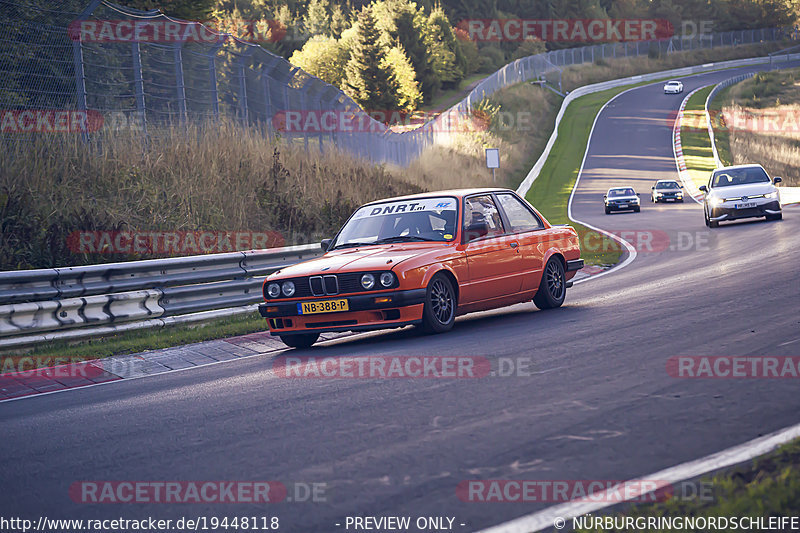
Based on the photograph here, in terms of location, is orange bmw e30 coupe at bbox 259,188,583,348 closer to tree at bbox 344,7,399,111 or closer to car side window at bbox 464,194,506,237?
car side window at bbox 464,194,506,237

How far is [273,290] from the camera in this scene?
32.0 ft

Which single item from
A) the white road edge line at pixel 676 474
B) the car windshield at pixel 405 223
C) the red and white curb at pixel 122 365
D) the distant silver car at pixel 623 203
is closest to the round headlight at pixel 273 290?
the red and white curb at pixel 122 365

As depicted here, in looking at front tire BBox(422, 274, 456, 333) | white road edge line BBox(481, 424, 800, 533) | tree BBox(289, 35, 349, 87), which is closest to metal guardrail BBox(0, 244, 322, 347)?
front tire BBox(422, 274, 456, 333)

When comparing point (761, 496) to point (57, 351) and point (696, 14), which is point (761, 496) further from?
point (696, 14)

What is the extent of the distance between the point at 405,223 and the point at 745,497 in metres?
7.13

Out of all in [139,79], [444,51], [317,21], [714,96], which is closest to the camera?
[139,79]

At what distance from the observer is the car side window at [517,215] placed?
11.1 m

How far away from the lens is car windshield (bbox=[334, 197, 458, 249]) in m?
10.3

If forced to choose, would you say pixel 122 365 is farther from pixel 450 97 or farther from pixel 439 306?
pixel 450 97

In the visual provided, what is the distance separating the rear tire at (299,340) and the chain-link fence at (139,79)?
658cm

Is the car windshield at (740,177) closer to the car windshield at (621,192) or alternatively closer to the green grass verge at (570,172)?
the green grass verge at (570,172)

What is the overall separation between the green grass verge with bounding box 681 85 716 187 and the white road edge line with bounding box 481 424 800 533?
42.7 meters

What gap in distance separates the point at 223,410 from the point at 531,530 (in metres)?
3.29

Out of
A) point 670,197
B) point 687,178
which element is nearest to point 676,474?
point 670,197
